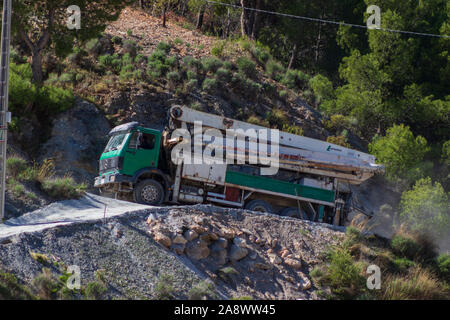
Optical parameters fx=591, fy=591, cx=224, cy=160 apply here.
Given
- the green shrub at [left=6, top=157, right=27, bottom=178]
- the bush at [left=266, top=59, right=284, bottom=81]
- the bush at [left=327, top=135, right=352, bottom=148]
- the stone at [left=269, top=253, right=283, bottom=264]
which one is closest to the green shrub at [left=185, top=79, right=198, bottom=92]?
the bush at [left=266, top=59, right=284, bottom=81]

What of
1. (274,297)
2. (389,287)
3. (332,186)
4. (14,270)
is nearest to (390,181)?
(332,186)

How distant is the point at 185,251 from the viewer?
16625 millimetres

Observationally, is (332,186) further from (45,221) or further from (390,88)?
(390,88)

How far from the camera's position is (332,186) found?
71.5ft

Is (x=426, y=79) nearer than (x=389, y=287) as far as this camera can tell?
No

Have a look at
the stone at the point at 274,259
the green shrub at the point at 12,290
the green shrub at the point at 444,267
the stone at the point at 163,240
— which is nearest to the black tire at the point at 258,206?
the stone at the point at 274,259

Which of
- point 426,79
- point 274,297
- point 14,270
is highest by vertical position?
point 426,79

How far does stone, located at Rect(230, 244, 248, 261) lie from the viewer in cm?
1708

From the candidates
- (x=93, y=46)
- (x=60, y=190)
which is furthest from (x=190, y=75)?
(x=60, y=190)

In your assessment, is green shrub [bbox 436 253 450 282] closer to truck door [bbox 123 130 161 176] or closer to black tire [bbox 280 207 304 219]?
black tire [bbox 280 207 304 219]

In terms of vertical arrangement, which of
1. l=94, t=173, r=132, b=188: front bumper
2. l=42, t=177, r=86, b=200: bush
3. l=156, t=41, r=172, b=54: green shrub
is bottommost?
l=42, t=177, r=86, b=200: bush

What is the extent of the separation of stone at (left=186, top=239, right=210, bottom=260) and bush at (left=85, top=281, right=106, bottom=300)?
11.1 feet

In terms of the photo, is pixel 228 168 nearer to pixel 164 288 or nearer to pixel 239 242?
pixel 239 242
